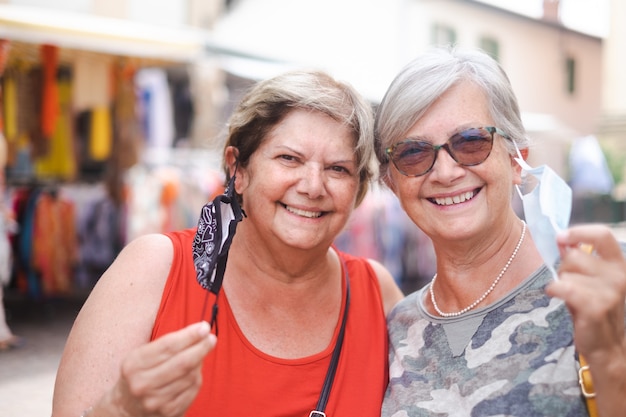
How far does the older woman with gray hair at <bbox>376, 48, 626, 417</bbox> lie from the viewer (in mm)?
2094

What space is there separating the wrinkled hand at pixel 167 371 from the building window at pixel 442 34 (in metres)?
19.0

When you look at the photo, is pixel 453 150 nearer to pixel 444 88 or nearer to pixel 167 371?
pixel 444 88

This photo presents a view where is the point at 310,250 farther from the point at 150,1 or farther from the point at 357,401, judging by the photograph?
the point at 150,1

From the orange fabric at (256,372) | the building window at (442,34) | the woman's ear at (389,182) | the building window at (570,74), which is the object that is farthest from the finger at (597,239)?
the building window at (570,74)

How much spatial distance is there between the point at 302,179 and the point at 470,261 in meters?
0.68

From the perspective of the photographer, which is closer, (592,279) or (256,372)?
(592,279)

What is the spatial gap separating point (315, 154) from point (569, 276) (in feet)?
3.86

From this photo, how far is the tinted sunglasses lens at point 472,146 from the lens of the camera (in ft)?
7.52

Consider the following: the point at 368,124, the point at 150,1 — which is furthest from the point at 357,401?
the point at 150,1

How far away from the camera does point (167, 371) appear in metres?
1.64

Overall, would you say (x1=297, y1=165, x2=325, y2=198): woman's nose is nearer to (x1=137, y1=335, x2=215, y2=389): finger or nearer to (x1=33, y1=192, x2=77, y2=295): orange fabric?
(x1=137, y1=335, x2=215, y2=389): finger

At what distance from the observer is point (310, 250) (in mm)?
2678

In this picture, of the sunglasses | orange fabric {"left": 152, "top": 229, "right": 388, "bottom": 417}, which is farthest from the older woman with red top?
the sunglasses

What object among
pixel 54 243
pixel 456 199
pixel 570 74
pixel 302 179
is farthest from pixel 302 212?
pixel 570 74
